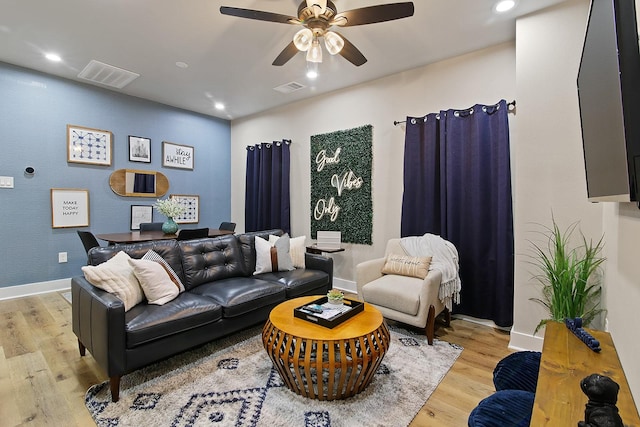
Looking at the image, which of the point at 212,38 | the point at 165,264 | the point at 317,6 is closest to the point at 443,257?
the point at 317,6

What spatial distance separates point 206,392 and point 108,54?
3754 millimetres

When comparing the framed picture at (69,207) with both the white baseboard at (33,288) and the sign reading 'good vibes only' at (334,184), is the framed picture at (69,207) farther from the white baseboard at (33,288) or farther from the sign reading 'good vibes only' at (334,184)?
the sign reading 'good vibes only' at (334,184)

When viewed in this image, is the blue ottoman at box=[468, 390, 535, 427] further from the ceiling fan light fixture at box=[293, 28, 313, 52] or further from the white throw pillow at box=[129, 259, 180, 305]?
the ceiling fan light fixture at box=[293, 28, 313, 52]

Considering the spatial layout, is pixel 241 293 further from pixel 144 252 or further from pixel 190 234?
pixel 190 234

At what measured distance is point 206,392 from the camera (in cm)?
202

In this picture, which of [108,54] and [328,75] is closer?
[108,54]

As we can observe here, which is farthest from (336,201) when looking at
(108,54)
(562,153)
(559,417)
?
(559,417)

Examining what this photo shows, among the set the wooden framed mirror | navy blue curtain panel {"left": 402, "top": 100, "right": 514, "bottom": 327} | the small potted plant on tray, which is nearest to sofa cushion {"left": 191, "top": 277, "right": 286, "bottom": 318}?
the small potted plant on tray

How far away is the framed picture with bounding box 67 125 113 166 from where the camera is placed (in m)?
4.29

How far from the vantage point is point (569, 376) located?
1154 mm

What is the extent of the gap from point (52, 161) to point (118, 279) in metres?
3.15

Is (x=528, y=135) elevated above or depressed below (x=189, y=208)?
above

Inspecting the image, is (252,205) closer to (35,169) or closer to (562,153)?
(35,169)

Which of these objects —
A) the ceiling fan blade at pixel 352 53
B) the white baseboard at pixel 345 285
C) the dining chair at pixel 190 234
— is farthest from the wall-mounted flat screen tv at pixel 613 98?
the dining chair at pixel 190 234
